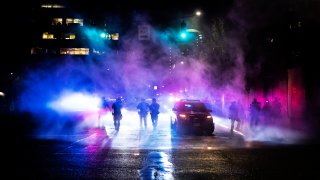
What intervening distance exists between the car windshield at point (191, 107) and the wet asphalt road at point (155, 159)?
16.4ft

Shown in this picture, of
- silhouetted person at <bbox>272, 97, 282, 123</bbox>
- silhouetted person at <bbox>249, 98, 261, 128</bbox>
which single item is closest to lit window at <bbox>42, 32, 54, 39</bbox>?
silhouetted person at <bbox>272, 97, 282, 123</bbox>

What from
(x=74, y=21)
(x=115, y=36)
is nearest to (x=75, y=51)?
(x=74, y=21)

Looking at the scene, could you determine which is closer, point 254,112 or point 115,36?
point 254,112

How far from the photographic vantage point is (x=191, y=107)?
22719 mm

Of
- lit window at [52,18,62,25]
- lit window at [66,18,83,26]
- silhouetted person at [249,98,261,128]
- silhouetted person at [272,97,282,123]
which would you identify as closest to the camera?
silhouetted person at [249,98,261,128]

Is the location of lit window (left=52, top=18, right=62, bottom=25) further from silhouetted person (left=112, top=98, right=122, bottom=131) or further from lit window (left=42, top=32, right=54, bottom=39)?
silhouetted person (left=112, top=98, right=122, bottom=131)

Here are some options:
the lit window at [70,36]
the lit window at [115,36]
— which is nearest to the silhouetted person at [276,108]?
the lit window at [70,36]

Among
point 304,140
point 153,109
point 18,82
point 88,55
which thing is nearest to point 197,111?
point 153,109

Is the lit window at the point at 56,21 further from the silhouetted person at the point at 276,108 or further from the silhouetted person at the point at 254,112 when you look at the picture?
the silhouetted person at the point at 254,112

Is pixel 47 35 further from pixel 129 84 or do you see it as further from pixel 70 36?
pixel 129 84

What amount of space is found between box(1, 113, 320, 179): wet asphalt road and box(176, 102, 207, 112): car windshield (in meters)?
5.01

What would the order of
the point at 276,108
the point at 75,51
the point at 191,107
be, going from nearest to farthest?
the point at 191,107 → the point at 276,108 → the point at 75,51

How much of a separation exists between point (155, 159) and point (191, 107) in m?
10.6

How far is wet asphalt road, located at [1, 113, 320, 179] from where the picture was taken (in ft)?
32.5
